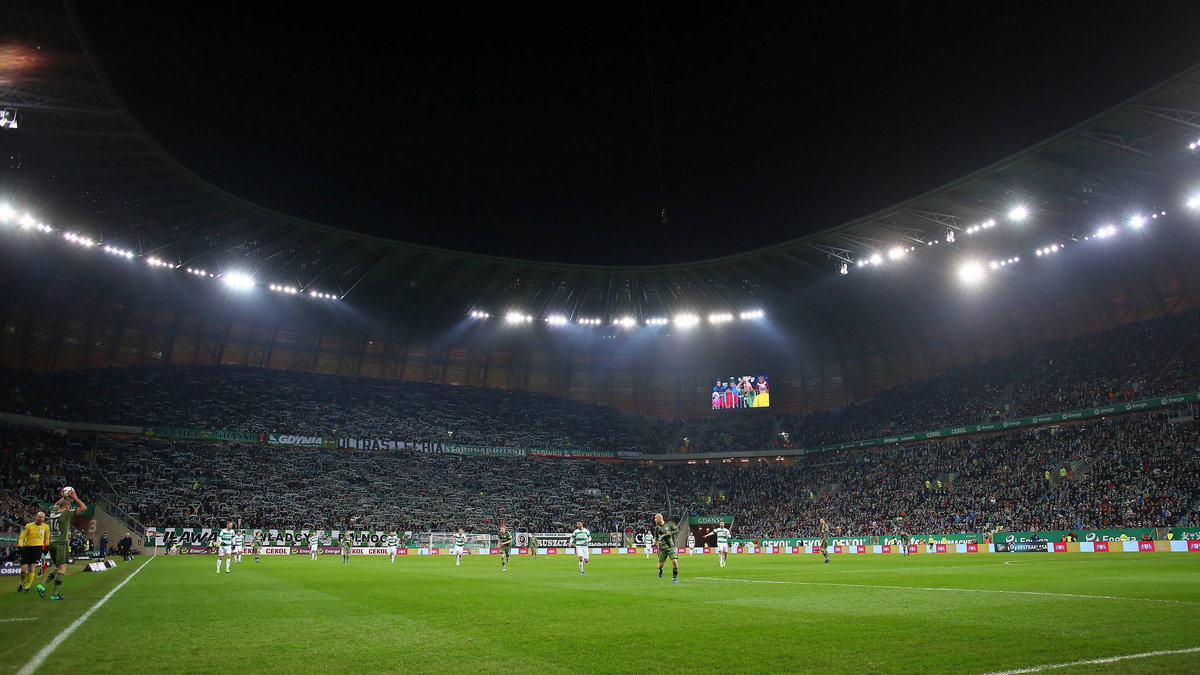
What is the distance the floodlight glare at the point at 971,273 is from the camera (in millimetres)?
53378

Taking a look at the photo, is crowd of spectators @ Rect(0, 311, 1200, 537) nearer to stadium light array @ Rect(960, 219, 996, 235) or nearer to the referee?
stadium light array @ Rect(960, 219, 996, 235)

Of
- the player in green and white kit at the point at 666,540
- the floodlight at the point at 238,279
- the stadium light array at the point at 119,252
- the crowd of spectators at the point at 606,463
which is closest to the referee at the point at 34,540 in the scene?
the player in green and white kit at the point at 666,540

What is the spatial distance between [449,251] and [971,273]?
37172mm

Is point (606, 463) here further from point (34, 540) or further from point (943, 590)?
point (34, 540)

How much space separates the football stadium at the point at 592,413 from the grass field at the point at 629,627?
121mm

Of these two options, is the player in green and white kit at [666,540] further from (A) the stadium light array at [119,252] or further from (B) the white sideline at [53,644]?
(A) the stadium light array at [119,252]

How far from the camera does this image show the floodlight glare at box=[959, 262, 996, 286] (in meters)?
53.4

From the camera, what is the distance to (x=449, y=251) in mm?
53062

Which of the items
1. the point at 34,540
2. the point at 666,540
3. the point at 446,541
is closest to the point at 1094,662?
the point at 666,540

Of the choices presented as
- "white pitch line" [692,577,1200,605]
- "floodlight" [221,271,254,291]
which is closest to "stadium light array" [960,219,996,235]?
"white pitch line" [692,577,1200,605]

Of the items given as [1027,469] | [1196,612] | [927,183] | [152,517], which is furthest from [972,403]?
[152,517]

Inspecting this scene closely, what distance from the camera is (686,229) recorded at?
4812 centimetres

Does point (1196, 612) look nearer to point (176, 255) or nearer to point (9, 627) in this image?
point (9, 627)

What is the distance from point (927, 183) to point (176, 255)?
4795cm
